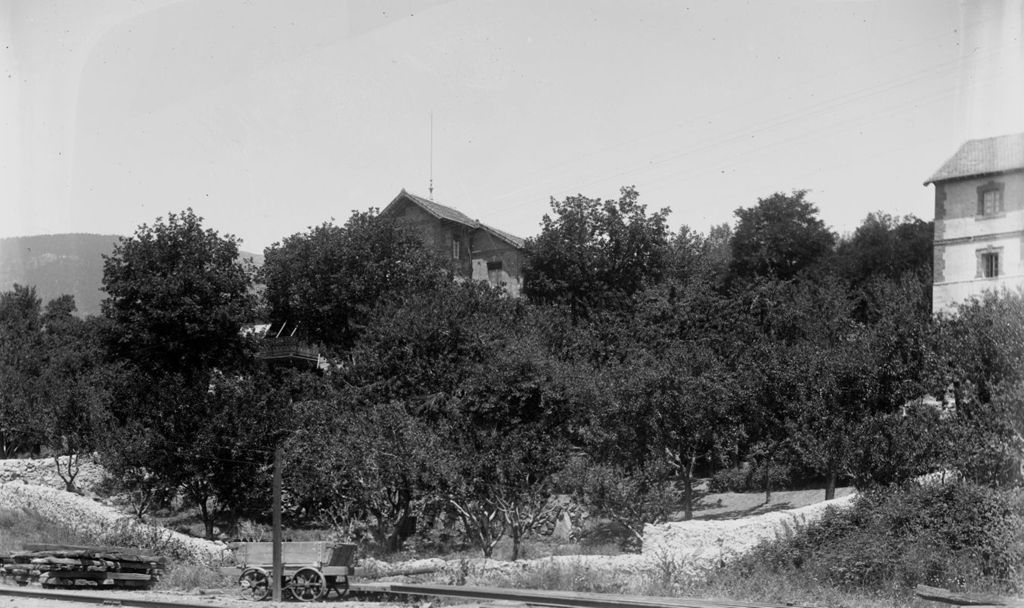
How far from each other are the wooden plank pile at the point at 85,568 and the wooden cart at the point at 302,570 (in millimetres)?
3534

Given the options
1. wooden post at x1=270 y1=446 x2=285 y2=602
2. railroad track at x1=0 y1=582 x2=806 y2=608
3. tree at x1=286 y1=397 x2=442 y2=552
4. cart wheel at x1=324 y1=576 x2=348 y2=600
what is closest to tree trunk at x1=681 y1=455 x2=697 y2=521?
tree at x1=286 y1=397 x2=442 y2=552

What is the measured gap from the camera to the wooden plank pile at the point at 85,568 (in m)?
20.9

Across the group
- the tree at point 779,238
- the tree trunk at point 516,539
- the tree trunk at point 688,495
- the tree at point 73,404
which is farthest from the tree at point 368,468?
the tree at point 779,238

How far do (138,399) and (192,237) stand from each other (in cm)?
701

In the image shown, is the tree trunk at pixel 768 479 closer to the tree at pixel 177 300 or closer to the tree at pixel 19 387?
the tree at pixel 177 300

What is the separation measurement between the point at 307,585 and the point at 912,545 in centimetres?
1082

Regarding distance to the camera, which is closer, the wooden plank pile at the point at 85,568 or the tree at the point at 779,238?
the wooden plank pile at the point at 85,568

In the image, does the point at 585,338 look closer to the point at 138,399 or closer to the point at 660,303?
the point at 660,303

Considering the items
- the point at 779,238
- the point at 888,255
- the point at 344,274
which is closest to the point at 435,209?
the point at 344,274

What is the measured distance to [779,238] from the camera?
56719 millimetres

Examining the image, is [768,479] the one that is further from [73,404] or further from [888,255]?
[73,404]

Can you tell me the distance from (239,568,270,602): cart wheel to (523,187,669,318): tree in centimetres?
3331

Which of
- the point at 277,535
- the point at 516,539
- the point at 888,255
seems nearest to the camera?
the point at 277,535

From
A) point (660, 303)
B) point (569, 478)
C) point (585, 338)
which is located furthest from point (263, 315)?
point (569, 478)
